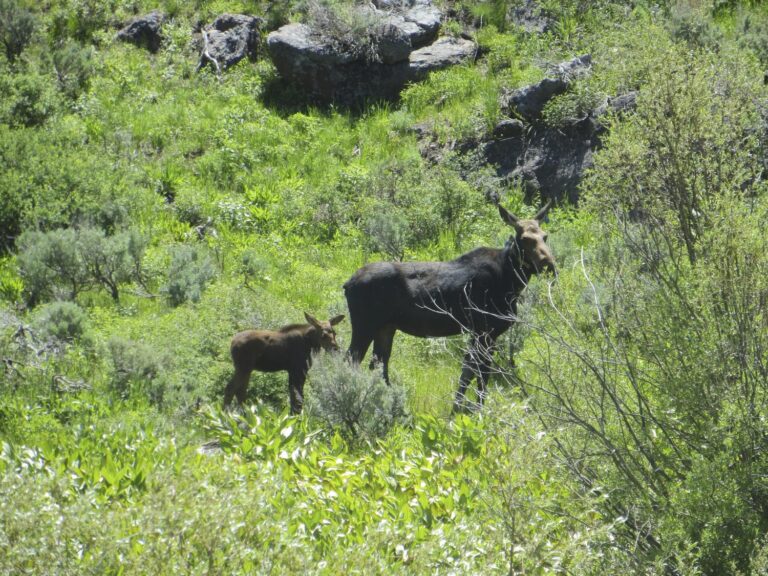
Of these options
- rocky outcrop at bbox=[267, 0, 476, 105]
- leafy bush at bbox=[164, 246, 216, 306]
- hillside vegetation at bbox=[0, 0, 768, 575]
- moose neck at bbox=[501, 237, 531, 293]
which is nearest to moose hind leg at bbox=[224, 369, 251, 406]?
hillside vegetation at bbox=[0, 0, 768, 575]

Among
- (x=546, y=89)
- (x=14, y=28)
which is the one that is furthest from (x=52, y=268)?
(x=14, y=28)

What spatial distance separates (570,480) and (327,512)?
1.78m

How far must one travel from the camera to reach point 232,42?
2309 centimetres

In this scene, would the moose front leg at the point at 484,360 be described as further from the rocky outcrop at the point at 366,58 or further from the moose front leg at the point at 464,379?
the rocky outcrop at the point at 366,58

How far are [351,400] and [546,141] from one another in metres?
9.32

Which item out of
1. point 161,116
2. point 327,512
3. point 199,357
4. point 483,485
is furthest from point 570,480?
point 161,116

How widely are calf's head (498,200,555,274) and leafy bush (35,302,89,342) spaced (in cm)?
562

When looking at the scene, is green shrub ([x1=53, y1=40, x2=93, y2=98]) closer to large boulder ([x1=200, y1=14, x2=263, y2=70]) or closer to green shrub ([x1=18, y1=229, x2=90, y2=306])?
large boulder ([x1=200, y1=14, x2=263, y2=70])

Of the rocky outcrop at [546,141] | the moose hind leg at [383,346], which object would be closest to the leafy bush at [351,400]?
the moose hind leg at [383,346]

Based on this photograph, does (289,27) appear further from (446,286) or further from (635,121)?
(635,121)

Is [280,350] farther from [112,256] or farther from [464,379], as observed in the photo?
[112,256]

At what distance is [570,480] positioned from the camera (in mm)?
7383

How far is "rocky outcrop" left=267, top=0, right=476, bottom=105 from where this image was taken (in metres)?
21.5

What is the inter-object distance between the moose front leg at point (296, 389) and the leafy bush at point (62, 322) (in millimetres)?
3507
